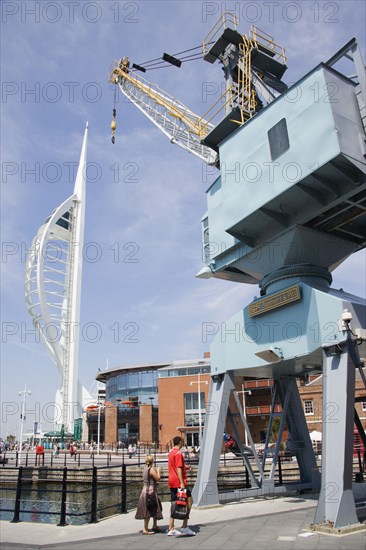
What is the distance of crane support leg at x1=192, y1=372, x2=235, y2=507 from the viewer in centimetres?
1235

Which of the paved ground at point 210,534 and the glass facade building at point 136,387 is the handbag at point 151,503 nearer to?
the paved ground at point 210,534

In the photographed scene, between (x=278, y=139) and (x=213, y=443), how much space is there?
8477 mm

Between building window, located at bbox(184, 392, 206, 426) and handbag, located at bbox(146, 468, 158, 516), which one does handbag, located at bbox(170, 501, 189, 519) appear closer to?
handbag, located at bbox(146, 468, 158, 516)

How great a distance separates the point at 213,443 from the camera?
1298cm

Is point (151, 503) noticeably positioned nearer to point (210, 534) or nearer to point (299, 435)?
point (210, 534)

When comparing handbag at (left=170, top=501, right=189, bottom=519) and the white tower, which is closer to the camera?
handbag at (left=170, top=501, right=189, bottom=519)

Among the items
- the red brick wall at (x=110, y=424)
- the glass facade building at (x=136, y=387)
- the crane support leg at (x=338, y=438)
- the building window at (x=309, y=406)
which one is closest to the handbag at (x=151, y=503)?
the crane support leg at (x=338, y=438)

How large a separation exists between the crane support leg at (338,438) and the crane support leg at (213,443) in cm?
372

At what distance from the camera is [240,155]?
1316 centimetres

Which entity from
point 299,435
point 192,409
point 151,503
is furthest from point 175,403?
point 151,503

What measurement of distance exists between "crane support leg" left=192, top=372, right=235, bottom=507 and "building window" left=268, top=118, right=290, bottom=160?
251 inches

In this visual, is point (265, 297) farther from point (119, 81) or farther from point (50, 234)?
point (50, 234)

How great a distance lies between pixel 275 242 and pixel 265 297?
5.17 feet

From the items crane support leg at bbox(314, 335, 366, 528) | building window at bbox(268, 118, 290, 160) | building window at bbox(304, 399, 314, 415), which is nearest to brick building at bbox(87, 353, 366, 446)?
building window at bbox(304, 399, 314, 415)
